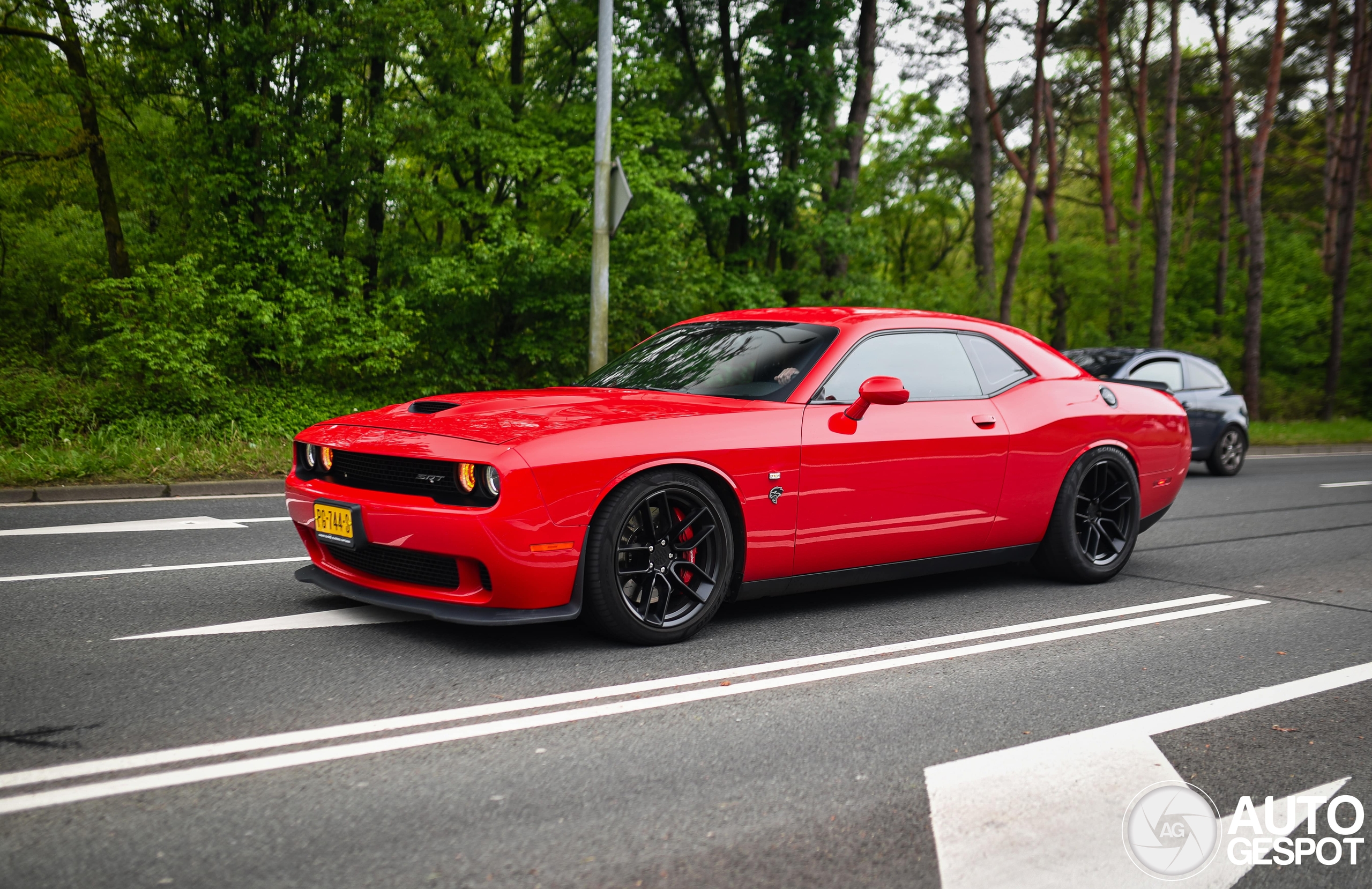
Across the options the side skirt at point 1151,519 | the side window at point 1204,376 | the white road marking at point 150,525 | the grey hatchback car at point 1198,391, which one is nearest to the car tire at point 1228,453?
the grey hatchback car at point 1198,391

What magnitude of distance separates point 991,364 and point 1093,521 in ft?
4.01

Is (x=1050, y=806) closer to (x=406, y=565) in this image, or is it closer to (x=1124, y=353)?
(x=406, y=565)

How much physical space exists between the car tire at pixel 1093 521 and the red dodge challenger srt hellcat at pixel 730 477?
15 mm

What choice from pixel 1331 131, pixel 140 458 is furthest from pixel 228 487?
pixel 1331 131

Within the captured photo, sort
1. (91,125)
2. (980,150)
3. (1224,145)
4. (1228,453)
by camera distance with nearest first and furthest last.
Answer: (1228,453), (91,125), (980,150), (1224,145)

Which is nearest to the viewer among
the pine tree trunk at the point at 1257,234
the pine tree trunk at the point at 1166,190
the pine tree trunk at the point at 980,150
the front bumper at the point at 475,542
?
the front bumper at the point at 475,542

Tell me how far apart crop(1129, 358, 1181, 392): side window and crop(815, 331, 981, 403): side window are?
352 inches

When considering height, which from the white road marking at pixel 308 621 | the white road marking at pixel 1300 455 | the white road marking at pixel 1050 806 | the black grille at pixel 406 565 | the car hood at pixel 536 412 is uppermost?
the car hood at pixel 536 412

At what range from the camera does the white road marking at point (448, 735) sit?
2.84 m

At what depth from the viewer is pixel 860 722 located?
12.0 ft

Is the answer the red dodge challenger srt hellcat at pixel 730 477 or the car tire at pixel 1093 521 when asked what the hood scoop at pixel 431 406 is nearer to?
the red dodge challenger srt hellcat at pixel 730 477

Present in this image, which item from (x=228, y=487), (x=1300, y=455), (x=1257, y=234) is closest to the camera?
(x=228, y=487)

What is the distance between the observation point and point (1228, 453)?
14.8 meters

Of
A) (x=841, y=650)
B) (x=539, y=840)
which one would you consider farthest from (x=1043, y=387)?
(x=539, y=840)
